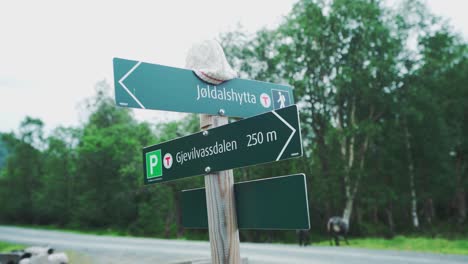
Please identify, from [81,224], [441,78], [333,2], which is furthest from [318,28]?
[81,224]

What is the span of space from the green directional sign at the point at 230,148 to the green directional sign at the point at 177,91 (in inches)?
9.2

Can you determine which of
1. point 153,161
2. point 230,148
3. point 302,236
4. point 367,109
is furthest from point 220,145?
point 367,109

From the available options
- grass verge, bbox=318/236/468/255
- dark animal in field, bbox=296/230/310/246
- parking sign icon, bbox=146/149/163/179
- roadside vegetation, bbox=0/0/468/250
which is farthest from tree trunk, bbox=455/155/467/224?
parking sign icon, bbox=146/149/163/179

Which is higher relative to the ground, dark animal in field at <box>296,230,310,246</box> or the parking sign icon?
the parking sign icon

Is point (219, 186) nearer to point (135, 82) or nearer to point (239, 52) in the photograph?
point (135, 82)

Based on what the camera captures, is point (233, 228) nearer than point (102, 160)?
Yes

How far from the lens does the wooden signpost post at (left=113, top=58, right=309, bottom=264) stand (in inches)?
89.2

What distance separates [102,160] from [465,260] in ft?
97.2

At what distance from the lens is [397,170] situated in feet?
71.2

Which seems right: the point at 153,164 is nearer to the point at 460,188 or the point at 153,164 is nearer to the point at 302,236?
the point at 302,236

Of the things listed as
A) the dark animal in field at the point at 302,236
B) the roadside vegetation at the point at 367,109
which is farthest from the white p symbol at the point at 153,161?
the roadside vegetation at the point at 367,109

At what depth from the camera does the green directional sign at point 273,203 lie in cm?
216

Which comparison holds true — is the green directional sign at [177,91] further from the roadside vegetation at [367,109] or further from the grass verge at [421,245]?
the roadside vegetation at [367,109]

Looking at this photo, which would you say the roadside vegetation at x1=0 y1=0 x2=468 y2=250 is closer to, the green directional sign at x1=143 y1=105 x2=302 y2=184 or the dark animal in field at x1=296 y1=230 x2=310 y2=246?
the dark animal in field at x1=296 y1=230 x2=310 y2=246
